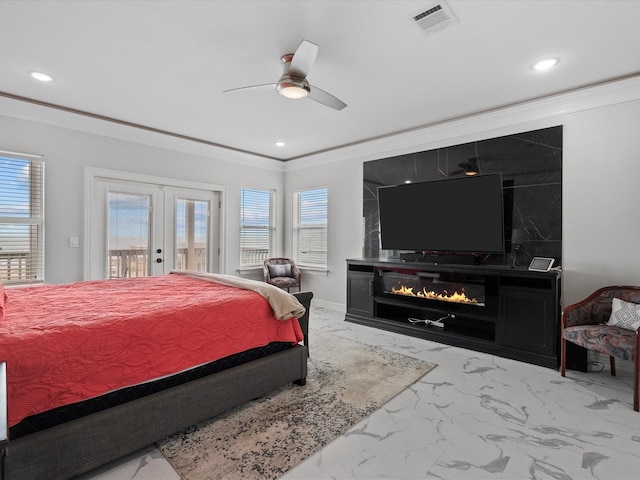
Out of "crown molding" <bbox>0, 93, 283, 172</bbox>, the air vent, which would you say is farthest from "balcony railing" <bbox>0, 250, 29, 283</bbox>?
the air vent

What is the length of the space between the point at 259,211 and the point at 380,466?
4984 mm

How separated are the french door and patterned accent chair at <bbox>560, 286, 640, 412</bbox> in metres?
4.80

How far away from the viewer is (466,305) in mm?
3934

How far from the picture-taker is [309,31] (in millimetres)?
2443

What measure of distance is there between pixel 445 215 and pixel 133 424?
3.76m

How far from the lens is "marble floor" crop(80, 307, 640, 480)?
1804 mm

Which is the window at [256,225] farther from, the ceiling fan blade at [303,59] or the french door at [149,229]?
the ceiling fan blade at [303,59]

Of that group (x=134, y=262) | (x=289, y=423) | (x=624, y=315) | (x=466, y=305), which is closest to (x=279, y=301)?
(x=289, y=423)

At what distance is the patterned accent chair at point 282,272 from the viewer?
5523 mm

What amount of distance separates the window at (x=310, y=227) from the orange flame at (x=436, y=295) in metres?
1.71

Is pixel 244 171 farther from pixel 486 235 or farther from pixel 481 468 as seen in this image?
pixel 481 468

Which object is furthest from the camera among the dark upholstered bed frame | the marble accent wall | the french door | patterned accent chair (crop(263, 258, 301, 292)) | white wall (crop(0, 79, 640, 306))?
patterned accent chair (crop(263, 258, 301, 292))

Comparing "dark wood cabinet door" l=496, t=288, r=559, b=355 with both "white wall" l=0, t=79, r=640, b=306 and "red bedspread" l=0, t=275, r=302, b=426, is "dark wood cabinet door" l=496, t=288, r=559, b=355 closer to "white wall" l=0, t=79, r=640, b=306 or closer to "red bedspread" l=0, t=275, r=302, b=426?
"white wall" l=0, t=79, r=640, b=306

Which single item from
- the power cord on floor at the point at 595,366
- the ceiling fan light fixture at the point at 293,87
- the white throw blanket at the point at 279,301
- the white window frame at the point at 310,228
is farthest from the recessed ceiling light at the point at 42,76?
the power cord on floor at the point at 595,366
